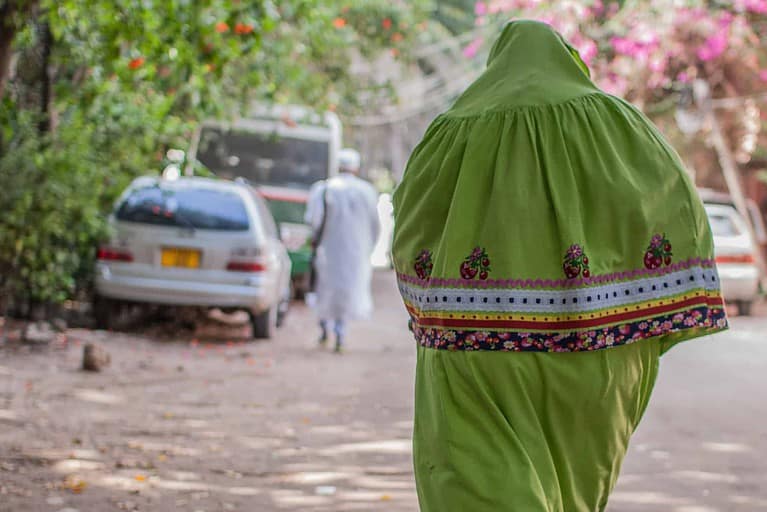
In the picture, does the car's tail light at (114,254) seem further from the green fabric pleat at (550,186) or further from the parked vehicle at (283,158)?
the green fabric pleat at (550,186)

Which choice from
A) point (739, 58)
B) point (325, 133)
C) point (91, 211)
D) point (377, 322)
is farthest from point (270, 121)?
point (739, 58)

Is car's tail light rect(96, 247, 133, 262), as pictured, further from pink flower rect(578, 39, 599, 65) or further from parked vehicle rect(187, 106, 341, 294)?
pink flower rect(578, 39, 599, 65)

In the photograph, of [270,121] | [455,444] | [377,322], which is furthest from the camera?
[270,121]

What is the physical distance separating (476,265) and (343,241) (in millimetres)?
8925

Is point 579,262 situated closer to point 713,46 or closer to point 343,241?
point 343,241

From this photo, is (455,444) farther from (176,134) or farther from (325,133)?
(325,133)

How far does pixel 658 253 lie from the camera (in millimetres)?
3115

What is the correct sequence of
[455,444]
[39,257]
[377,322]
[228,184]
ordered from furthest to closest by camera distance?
[377,322]
[228,184]
[39,257]
[455,444]

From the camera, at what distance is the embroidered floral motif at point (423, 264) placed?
3248mm

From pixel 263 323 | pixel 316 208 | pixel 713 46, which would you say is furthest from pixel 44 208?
pixel 713 46

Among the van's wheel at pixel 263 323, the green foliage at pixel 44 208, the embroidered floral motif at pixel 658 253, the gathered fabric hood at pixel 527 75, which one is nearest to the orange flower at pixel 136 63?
the green foliage at pixel 44 208

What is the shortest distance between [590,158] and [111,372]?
7106mm

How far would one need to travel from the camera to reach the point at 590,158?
10.0 ft

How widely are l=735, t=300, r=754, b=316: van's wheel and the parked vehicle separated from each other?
242 inches
